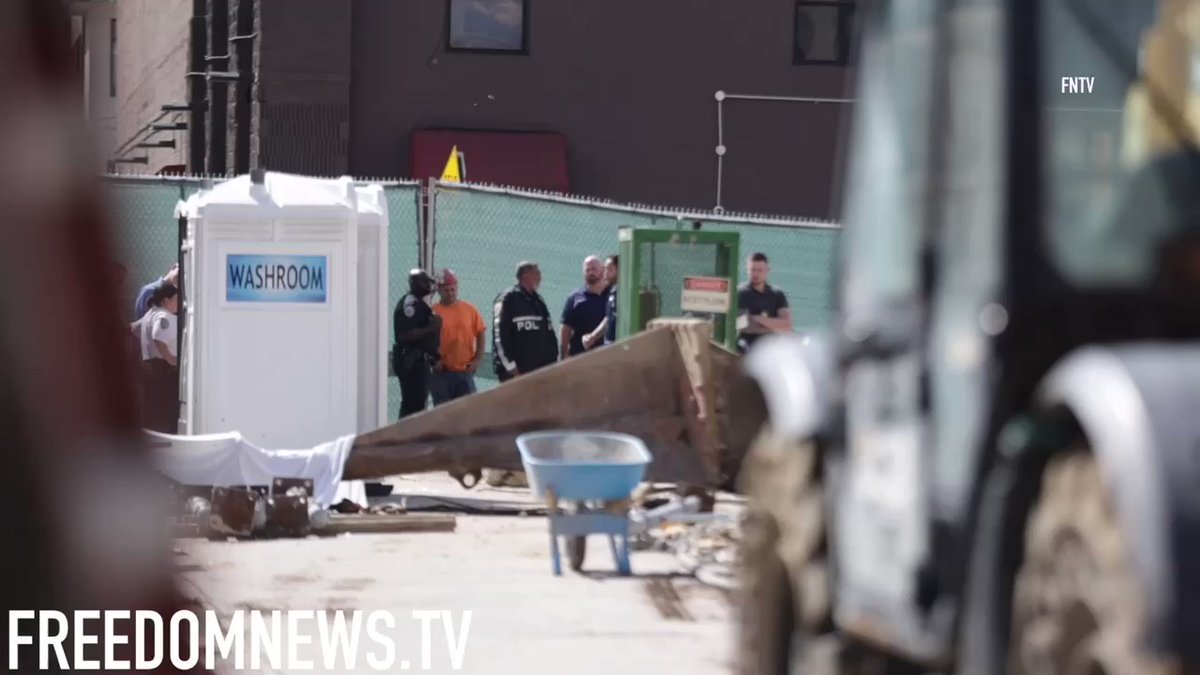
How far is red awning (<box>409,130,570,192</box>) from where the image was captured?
32219mm

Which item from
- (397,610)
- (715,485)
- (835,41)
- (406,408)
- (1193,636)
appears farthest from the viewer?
(835,41)

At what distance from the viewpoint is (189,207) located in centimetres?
1540

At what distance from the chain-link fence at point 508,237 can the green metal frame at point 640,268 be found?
4.46 ft

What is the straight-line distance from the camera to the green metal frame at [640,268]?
55.4ft

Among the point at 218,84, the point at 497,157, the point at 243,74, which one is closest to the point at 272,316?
the point at 497,157

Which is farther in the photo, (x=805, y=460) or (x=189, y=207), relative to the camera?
(x=189, y=207)

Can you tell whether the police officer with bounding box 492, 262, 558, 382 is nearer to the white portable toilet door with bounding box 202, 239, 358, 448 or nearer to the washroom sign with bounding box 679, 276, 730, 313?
the washroom sign with bounding box 679, 276, 730, 313

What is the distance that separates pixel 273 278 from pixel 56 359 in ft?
44.6

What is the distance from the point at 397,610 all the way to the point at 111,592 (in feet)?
27.4

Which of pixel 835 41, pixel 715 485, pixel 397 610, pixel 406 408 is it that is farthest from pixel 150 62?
pixel 397 610

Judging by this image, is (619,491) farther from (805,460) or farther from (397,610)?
(805,460)


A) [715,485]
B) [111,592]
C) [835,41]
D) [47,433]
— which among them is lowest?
[715,485]

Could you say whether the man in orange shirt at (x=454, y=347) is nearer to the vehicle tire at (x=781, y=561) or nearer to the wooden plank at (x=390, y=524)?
the wooden plank at (x=390, y=524)

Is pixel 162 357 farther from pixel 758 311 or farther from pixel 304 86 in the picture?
pixel 304 86
